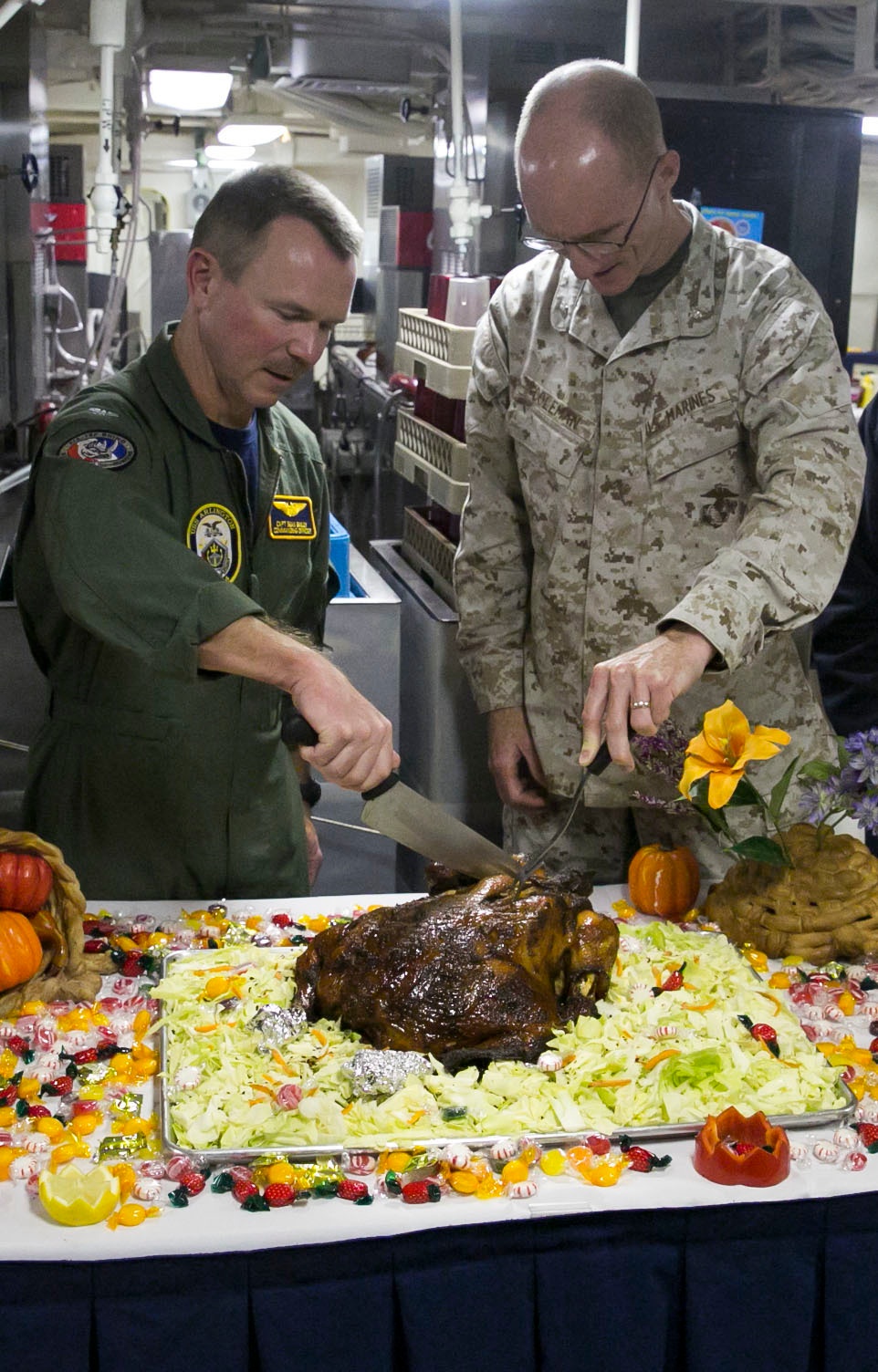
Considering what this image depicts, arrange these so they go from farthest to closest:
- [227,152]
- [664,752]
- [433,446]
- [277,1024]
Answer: [227,152] < [433,446] < [664,752] < [277,1024]

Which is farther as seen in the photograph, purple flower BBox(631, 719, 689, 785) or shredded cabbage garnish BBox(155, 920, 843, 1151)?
purple flower BBox(631, 719, 689, 785)

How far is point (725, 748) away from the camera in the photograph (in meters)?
1.72

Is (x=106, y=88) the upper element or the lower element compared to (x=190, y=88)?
lower

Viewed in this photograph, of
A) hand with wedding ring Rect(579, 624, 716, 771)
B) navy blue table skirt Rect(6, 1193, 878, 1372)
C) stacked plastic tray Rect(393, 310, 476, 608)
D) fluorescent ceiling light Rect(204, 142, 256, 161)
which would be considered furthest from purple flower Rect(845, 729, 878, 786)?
fluorescent ceiling light Rect(204, 142, 256, 161)

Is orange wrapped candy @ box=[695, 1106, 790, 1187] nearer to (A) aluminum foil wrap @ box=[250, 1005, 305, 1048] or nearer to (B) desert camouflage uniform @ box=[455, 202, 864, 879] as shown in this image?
(A) aluminum foil wrap @ box=[250, 1005, 305, 1048]

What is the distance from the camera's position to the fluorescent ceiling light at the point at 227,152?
1059 centimetres

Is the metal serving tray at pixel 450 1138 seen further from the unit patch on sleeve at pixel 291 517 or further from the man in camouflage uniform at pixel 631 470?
the unit patch on sleeve at pixel 291 517

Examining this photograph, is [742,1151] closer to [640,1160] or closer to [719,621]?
[640,1160]

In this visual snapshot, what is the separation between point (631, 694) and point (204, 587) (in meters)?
0.53

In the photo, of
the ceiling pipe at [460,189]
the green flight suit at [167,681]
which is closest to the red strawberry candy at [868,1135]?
the green flight suit at [167,681]

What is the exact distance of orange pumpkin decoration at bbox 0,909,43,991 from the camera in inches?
61.8

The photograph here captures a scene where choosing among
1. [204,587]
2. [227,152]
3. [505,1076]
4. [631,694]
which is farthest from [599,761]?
[227,152]

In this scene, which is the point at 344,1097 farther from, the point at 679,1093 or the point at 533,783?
the point at 533,783

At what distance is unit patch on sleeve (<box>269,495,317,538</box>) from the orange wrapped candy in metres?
1.11
